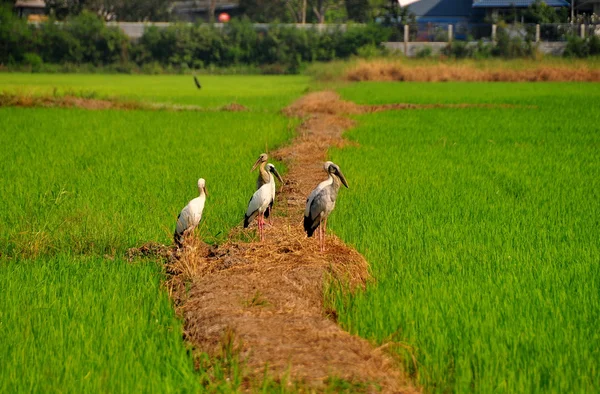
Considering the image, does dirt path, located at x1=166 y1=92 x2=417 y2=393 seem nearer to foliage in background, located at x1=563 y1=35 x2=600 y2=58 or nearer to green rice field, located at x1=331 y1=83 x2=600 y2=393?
green rice field, located at x1=331 y1=83 x2=600 y2=393

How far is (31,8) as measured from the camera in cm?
6506

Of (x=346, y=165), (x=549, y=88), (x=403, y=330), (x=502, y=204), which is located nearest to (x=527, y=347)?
(x=403, y=330)

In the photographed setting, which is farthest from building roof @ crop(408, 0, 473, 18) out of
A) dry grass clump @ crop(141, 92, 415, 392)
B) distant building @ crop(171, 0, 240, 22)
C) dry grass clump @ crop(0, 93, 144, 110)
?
dry grass clump @ crop(141, 92, 415, 392)

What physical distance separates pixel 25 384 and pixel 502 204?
5.48 m

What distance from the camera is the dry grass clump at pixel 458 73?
3350cm

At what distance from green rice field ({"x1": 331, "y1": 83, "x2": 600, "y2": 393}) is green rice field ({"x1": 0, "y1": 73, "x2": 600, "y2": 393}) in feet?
0.06

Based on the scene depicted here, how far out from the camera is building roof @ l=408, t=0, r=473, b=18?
49053 millimetres

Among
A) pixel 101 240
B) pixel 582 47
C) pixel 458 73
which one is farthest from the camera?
pixel 582 47

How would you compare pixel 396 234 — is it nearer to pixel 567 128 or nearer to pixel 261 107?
pixel 567 128

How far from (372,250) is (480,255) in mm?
710

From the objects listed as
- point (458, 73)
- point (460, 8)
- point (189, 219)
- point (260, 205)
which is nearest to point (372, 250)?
point (260, 205)

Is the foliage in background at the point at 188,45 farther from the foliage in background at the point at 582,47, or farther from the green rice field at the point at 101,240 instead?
the green rice field at the point at 101,240

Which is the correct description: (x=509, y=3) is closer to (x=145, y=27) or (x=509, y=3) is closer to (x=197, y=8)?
(x=145, y=27)

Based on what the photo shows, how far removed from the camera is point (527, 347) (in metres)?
4.40
